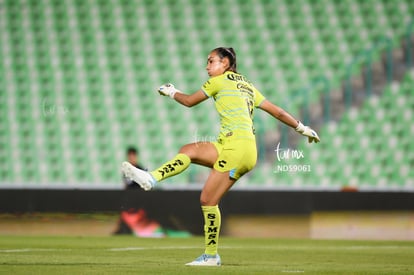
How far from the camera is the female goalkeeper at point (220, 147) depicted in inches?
303

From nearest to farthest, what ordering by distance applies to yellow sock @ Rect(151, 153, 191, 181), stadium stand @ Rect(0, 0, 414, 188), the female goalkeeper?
yellow sock @ Rect(151, 153, 191, 181) → the female goalkeeper → stadium stand @ Rect(0, 0, 414, 188)

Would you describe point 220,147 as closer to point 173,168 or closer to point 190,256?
point 173,168

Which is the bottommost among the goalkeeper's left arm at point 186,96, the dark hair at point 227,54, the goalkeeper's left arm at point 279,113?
the goalkeeper's left arm at point 279,113

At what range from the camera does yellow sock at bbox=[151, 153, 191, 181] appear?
753cm

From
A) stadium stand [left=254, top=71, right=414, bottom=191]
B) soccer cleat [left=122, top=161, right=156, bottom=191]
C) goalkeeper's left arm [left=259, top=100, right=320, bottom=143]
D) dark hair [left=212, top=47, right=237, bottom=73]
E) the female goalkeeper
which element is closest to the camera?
soccer cleat [left=122, top=161, right=156, bottom=191]

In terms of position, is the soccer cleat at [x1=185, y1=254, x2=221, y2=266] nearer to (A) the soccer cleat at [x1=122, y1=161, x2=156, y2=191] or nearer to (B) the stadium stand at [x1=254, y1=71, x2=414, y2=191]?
(A) the soccer cleat at [x1=122, y1=161, x2=156, y2=191]

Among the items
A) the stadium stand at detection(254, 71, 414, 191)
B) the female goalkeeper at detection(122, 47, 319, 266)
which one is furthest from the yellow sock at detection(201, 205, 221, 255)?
the stadium stand at detection(254, 71, 414, 191)

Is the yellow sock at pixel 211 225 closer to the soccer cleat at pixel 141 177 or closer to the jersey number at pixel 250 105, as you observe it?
the soccer cleat at pixel 141 177

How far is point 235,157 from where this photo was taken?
7703mm

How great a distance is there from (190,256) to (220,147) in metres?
1.71

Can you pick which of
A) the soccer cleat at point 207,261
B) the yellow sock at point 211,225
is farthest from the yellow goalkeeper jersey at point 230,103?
the soccer cleat at point 207,261

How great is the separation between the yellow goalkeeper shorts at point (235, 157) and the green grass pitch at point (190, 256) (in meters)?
0.83

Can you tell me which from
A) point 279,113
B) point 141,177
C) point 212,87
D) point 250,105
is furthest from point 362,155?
point 141,177

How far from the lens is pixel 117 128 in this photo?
648 inches
